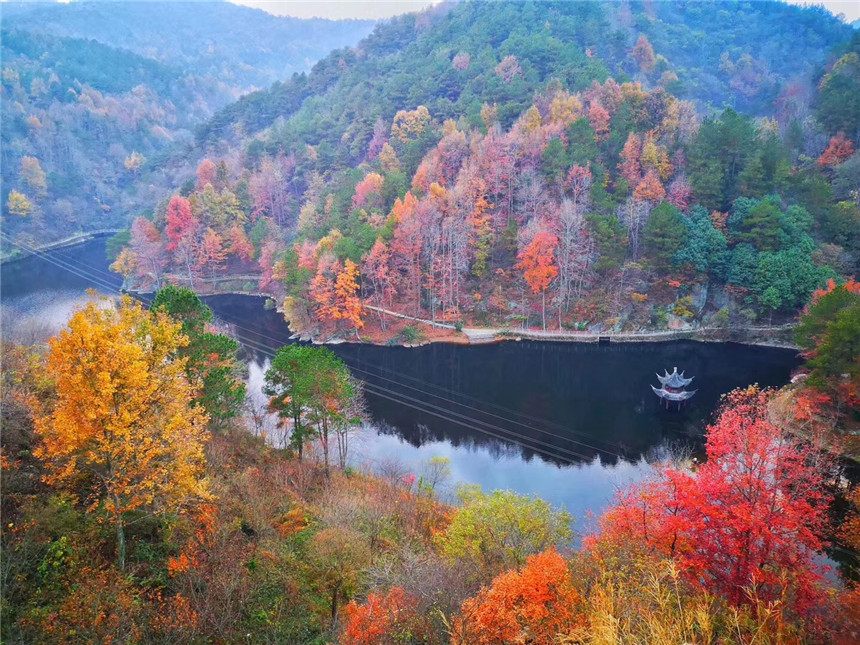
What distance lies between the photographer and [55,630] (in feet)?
30.0

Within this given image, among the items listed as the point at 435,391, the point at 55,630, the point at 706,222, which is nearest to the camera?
the point at 55,630

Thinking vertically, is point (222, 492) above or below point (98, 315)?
below

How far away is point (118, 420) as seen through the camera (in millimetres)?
11430

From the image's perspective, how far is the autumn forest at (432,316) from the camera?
11.0 m

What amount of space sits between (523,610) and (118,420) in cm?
982

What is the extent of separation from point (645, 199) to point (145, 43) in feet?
669

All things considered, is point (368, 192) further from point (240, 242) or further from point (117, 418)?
point (117, 418)

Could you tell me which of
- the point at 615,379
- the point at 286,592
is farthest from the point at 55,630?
the point at 615,379

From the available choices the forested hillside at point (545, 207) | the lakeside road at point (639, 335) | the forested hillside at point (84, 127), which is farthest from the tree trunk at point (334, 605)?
the forested hillside at point (84, 127)

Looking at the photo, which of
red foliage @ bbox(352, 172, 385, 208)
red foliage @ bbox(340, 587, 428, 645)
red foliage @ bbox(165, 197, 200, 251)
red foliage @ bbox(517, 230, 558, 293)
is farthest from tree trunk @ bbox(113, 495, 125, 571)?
red foliage @ bbox(165, 197, 200, 251)

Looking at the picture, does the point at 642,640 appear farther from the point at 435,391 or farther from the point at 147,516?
the point at 435,391

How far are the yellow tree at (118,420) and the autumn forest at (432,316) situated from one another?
0.09 metres

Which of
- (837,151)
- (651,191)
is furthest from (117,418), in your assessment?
(837,151)

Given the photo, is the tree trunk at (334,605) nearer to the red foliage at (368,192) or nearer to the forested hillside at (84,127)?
the red foliage at (368,192)
